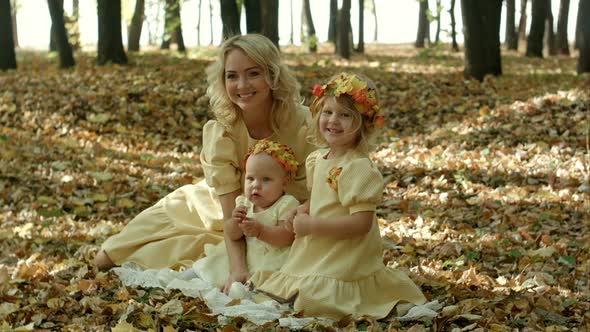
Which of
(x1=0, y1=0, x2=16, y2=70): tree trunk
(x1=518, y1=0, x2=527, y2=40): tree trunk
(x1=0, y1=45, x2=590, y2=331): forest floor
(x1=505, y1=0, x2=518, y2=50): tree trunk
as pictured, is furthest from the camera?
(x1=518, y1=0, x2=527, y2=40): tree trunk

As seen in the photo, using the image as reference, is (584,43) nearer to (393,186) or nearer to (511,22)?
(393,186)

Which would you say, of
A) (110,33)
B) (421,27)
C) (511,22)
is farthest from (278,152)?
(421,27)

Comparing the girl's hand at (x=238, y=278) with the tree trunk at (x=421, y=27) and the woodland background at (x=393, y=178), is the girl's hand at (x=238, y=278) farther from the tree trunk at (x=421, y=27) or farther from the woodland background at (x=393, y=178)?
the tree trunk at (x=421, y=27)

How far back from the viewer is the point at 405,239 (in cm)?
612

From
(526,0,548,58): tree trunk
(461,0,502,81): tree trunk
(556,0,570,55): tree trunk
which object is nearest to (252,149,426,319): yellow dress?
(461,0,502,81): tree trunk

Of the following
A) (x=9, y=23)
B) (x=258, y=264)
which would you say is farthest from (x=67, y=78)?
(x=258, y=264)

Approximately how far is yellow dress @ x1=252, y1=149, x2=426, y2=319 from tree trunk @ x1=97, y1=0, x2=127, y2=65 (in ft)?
37.8

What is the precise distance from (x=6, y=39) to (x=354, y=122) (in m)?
12.3

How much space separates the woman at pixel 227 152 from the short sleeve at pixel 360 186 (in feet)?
2.60

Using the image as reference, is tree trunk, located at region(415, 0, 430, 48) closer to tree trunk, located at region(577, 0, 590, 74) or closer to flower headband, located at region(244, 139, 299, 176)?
tree trunk, located at region(577, 0, 590, 74)

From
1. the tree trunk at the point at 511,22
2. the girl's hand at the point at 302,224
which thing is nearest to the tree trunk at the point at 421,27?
the tree trunk at the point at 511,22

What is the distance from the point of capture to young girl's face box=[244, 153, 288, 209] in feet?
14.3

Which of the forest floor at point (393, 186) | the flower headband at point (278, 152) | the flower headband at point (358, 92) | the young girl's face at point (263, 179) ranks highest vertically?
the flower headband at point (358, 92)

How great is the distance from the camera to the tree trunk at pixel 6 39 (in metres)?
14.4
